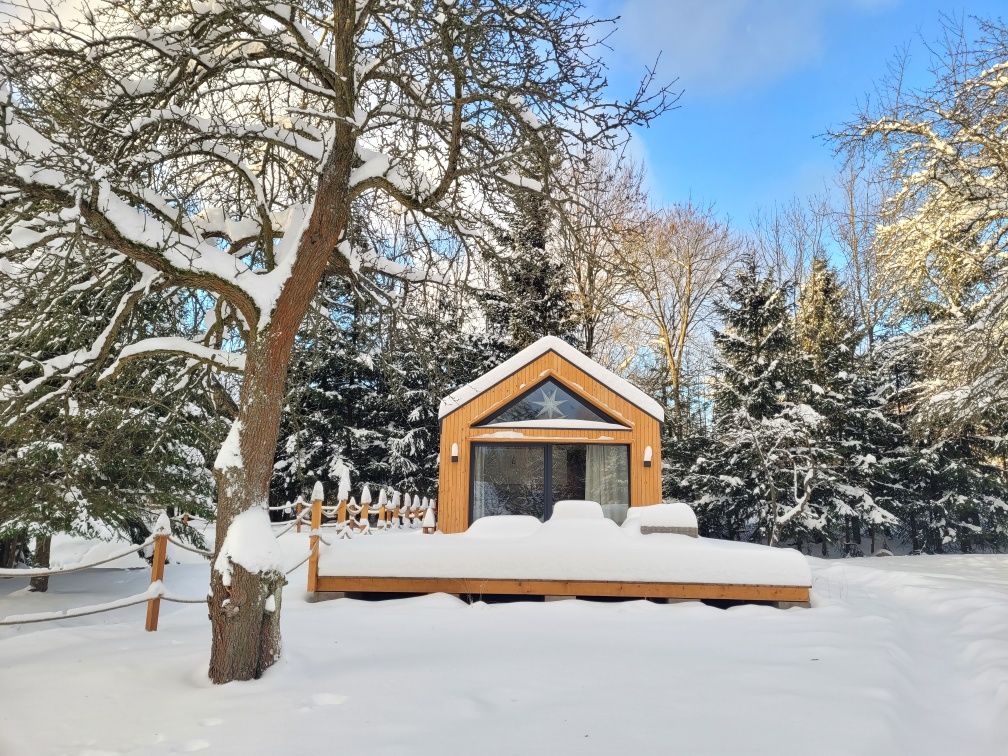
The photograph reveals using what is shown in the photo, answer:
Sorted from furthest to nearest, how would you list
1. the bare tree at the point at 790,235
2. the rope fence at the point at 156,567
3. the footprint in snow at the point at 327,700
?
the bare tree at the point at 790,235
the rope fence at the point at 156,567
the footprint in snow at the point at 327,700

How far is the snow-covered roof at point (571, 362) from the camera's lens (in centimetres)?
1267

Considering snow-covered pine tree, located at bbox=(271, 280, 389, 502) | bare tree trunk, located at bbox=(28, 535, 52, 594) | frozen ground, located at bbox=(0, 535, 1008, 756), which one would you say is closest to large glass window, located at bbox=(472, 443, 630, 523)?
frozen ground, located at bbox=(0, 535, 1008, 756)

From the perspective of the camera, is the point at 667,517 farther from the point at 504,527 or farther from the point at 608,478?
the point at 608,478

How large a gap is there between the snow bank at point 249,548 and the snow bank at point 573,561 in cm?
310

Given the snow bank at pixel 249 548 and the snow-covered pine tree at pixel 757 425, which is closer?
the snow bank at pixel 249 548

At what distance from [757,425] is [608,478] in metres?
6.40

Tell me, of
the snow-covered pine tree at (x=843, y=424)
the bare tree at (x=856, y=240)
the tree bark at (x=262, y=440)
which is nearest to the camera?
the tree bark at (x=262, y=440)

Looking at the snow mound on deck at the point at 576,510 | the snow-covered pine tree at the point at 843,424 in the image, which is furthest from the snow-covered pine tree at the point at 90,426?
the snow-covered pine tree at the point at 843,424

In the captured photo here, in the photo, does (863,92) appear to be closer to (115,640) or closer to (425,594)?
(425,594)

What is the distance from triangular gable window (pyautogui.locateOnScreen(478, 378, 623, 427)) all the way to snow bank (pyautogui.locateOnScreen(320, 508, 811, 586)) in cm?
543

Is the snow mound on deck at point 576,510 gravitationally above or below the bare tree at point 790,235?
below

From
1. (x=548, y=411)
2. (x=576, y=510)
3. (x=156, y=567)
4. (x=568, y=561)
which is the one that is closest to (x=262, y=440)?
(x=156, y=567)

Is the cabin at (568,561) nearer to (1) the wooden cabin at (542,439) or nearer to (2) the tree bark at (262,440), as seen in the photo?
(2) the tree bark at (262,440)

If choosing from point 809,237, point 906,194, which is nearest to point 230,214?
point 906,194
